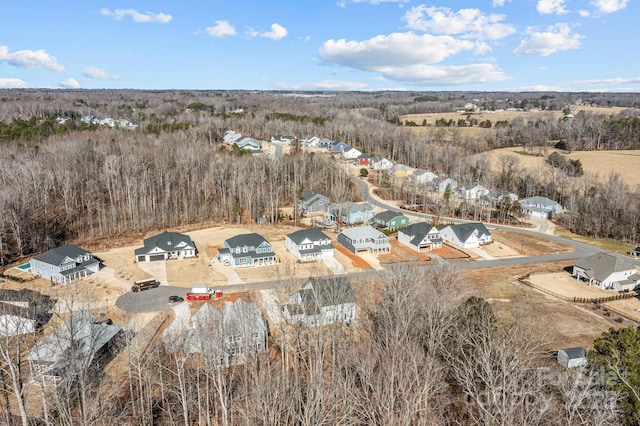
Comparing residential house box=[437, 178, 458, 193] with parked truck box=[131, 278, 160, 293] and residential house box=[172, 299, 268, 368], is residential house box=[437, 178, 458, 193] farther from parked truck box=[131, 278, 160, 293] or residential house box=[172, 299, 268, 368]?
residential house box=[172, 299, 268, 368]

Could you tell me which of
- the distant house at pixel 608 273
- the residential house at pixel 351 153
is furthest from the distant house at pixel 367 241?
the residential house at pixel 351 153

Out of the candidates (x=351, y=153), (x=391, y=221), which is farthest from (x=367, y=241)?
(x=351, y=153)

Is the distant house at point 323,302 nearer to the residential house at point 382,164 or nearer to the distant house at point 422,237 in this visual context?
the distant house at point 422,237

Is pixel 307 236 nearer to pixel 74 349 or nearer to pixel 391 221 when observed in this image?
pixel 391 221

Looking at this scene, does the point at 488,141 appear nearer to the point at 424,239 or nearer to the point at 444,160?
the point at 444,160

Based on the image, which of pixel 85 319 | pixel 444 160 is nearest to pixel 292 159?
pixel 444 160

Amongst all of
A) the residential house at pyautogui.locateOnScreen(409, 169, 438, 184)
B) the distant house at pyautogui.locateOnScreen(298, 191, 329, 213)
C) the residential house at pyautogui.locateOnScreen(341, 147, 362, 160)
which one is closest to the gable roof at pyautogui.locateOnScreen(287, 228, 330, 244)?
the distant house at pyautogui.locateOnScreen(298, 191, 329, 213)

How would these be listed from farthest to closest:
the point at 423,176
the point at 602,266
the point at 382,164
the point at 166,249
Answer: the point at 382,164 → the point at 423,176 → the point at 166,249 → the point at 602,266
